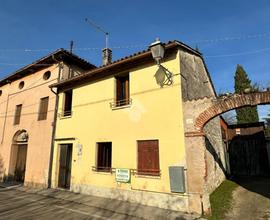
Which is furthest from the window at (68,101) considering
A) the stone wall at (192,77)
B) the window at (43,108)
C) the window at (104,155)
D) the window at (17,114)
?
the stone wall at (192,77)

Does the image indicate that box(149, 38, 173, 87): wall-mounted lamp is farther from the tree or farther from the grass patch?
the tree

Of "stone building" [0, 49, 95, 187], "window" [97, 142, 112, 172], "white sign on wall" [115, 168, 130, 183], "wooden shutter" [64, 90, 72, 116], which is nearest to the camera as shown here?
"white sign on wall" [115, 168, 130, 183]

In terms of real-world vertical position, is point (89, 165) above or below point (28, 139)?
below

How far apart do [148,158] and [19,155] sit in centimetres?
997

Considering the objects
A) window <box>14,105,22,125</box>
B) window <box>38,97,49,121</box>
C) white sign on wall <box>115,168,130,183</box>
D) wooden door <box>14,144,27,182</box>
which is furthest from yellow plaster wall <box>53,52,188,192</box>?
window <box>14,105,22,125</box>

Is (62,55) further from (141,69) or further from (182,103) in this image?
(182,103)

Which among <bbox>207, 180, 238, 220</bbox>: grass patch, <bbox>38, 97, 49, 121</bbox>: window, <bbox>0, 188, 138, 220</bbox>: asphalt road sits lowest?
<bbox>0, 188, 138, 220</bbox>: asphalt road

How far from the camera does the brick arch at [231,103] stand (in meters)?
6.02

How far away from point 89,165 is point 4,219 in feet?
12.5

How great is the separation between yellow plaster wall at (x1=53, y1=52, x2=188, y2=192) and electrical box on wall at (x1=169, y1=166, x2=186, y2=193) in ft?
0.65

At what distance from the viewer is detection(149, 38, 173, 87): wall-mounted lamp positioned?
7.04 metres

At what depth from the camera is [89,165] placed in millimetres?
9414

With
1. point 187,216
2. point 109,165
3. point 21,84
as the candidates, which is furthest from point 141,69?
point 21,84

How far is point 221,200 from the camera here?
7.60m
